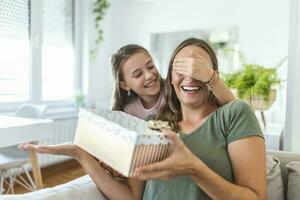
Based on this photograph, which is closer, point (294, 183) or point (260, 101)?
point (294, 183)

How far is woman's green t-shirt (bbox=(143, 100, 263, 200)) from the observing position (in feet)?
2.68

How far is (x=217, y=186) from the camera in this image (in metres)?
0.69

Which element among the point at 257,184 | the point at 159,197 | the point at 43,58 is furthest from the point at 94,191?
the point at 43,58

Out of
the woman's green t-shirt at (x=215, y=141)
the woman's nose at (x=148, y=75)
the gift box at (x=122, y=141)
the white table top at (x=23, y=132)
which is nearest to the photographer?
the gift box at (x=122, y=141)

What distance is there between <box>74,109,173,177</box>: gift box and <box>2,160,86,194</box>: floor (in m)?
2.51

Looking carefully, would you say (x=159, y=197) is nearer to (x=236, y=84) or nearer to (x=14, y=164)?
(x=236, y=84)

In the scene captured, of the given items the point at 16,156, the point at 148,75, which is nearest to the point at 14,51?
the point at 16,156

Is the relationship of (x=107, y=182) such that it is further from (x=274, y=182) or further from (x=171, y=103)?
(x=274, y=182)

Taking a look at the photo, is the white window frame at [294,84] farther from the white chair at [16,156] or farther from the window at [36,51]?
the window at [36,51]

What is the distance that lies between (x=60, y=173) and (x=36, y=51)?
1321mm

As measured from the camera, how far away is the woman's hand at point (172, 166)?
595 millimetres

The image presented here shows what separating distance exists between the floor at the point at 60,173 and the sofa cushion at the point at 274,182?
7.81 ft

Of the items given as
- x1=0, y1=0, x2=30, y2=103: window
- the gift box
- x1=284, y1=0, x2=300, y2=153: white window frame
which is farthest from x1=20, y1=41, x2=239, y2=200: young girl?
x1=0, y1=0, x2=30, y2=103: window

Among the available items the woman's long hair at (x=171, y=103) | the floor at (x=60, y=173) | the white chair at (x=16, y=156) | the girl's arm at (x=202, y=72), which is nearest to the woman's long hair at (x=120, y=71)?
the woman's long hair at (x=171, y=103)
